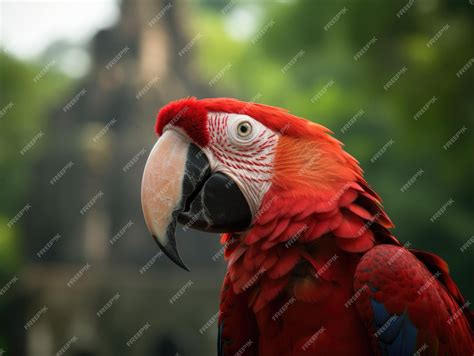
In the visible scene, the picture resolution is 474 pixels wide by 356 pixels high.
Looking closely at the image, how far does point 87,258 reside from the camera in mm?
12867

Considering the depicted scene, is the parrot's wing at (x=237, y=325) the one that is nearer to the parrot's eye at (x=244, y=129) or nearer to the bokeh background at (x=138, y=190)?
the parrot's eye at (x=244, y=129)

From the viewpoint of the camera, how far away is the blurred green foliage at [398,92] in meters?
5.69

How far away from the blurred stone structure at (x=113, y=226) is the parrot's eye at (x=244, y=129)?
8932 millimetres

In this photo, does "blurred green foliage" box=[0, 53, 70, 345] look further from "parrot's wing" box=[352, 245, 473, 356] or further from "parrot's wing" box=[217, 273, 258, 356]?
"parrot's wing" box=[352, 245, 473, 356]

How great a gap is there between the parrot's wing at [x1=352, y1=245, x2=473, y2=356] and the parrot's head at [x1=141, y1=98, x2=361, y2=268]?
0.36m

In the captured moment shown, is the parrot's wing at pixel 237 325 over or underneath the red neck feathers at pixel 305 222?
underneath

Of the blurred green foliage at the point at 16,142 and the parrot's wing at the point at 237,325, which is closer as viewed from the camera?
the parrot's wing at the point at 237,325

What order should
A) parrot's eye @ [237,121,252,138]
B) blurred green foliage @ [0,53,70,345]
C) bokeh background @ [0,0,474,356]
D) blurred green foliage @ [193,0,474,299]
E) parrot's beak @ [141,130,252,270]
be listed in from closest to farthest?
parrot's beak @ [141,130,252,270], parrot's eye @ [237,121,252,138], blurred green foliage @ [193,0,474,299], bokeh background @ [0,0,474,356], blurred green foliage @ [0,53,70,345]

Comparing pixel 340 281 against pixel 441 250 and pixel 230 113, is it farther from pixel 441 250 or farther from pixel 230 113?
pixel 441 250

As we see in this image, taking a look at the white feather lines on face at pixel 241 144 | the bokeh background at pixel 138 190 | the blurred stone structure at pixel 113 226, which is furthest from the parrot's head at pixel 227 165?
the blurred stone structure at pixel 113 226

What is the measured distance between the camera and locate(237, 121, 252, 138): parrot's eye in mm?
2506

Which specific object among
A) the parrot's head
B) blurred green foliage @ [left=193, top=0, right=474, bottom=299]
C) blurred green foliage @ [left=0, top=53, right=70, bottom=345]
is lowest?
blurred green foliage @ [left=193, top=0, right=474, bottom=299]

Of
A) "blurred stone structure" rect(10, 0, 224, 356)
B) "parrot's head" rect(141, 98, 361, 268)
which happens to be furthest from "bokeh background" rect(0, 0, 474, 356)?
"parrot's head" rect(141, 98, 361, 268)

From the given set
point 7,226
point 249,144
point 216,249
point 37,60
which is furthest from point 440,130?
point 37,60
